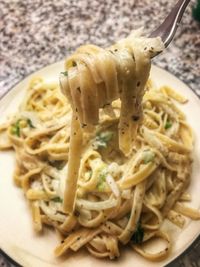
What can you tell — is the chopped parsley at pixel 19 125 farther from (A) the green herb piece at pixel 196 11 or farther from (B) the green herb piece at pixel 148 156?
(A) the green herb piece at pixel 196 11

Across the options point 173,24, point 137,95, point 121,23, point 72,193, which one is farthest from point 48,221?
point 121,23

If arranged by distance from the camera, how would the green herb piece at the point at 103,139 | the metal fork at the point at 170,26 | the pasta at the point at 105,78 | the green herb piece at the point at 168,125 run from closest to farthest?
the pasta at the point at 105,78, the metal fork at the point at 170,26, the green herb piece at the point at 103,139, the green herb piece at the point at 168,125

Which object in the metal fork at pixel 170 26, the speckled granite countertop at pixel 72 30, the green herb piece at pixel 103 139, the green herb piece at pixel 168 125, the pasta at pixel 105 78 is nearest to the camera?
the pasta at pixel 105 78

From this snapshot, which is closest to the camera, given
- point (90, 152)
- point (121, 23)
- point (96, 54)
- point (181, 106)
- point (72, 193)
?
point (96, 54)

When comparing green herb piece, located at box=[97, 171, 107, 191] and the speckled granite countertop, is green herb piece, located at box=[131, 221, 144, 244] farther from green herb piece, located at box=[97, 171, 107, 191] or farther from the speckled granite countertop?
the speckled granite countertop

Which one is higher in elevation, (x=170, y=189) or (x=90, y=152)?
(x=90, y=152)


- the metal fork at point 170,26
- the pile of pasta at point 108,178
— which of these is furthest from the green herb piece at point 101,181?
the metal fork at point 170,26

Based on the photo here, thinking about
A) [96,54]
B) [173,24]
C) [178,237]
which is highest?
[96,54]

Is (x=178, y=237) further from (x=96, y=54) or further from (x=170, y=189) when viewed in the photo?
(x=96, y=54)
